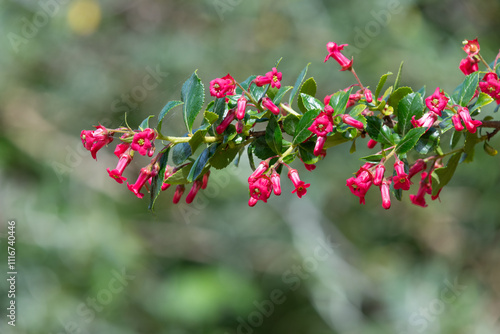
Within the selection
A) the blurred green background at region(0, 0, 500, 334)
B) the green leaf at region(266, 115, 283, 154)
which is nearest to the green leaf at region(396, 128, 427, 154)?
the green leaf at region(266, 115, 283, 154)

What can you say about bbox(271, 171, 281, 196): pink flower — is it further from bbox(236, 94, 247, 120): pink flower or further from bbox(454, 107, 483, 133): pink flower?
bbox(454, 107, 483, 133): pink flower

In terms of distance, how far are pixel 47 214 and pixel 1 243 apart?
0.37m

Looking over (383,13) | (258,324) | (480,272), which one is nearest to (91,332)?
(258,324)

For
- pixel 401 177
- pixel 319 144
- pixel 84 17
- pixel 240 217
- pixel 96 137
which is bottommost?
pixel 401 177

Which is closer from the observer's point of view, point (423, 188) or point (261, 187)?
point (261, 187)

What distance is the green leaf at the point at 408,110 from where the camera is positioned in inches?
43.2

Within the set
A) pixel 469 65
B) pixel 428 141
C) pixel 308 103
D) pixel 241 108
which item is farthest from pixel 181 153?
pixel 469 65

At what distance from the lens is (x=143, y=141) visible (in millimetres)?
1102

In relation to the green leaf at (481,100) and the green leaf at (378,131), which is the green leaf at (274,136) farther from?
the green leaf at (481,100)

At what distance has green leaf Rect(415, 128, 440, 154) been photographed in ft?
3.73

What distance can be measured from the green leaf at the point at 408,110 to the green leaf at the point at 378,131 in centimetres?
3

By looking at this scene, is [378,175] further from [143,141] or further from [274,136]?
[143,141]

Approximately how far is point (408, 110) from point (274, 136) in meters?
0.27

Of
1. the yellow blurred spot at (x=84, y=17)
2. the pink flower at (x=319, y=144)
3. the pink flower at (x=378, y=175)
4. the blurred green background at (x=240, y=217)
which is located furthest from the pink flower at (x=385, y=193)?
the yellow blurred spot at (x=84, y=17)
